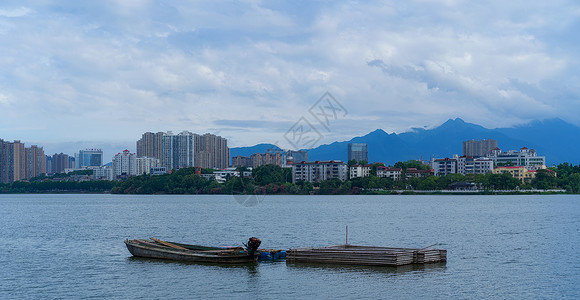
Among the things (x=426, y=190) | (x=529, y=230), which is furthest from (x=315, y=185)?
(x=529, y=230)

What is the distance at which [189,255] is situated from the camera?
32.4 m

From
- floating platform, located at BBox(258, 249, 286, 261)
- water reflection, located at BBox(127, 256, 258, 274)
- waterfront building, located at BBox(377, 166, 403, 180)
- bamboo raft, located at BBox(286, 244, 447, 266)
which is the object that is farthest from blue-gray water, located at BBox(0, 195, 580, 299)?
waterfront building, located at BBox(377, 166, 403, 180)

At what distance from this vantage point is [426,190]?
17225 cm

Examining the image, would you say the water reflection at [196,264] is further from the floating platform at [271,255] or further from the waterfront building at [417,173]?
the waterfront building at [417,173]

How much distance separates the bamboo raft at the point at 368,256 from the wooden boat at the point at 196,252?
211cm

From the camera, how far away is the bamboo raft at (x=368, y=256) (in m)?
29.5

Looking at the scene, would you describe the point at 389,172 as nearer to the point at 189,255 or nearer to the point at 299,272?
the point at 189,255

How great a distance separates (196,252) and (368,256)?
29.3ft

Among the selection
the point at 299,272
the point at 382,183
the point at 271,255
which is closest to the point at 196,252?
the point at 271,255

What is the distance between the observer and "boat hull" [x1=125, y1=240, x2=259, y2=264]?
31.3 metres

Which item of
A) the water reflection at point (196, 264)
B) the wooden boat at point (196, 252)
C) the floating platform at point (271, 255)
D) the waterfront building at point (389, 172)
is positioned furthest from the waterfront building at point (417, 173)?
the water reflection at point (196, 264)

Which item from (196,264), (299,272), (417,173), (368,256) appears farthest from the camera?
(417,173)

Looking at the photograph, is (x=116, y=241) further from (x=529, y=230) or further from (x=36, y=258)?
(x=529, y=230)

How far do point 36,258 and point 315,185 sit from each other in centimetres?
15483
